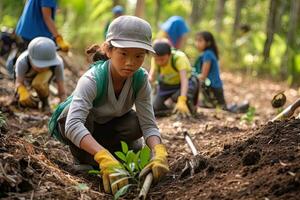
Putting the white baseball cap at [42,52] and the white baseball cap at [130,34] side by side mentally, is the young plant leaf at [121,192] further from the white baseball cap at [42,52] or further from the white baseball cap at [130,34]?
the white baseball cap at [42,52]

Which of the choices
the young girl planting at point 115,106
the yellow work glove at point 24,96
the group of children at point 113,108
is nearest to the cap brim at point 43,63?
the yellow work glove at point 24,96

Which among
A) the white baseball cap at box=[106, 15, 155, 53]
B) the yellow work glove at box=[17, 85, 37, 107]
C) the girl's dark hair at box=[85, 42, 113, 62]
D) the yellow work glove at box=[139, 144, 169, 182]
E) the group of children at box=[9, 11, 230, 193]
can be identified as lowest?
the yellow work glove at box=[17, 85, 37, 107]

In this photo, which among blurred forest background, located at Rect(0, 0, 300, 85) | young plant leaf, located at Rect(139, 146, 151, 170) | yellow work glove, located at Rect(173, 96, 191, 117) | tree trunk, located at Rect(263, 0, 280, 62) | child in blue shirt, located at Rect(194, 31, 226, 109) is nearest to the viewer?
young plant leaf, located at Rect(139, 146, 151, 170)

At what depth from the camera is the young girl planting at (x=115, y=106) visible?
3010mm

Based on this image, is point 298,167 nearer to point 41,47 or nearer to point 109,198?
point 109,198

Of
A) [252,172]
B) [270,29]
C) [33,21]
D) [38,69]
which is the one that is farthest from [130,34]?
[270,29]

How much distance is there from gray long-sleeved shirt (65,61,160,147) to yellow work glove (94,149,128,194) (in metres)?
0.21

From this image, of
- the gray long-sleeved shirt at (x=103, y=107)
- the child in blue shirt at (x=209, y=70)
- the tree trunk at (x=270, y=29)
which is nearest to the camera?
the gray long-sleeved shirt at (x=103, y=107)

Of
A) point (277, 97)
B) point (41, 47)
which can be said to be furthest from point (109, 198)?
point (41, 47)

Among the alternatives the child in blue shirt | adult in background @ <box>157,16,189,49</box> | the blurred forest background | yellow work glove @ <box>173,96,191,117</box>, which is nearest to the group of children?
yellow work glove @ <box>173,96,191,117</box>

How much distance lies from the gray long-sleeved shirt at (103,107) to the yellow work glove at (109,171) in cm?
21

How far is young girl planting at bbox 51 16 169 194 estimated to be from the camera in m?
3.01

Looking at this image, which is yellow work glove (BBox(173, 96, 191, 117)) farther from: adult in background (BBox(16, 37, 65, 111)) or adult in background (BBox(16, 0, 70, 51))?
adult in background (BBox(16, 0, 70, 51))

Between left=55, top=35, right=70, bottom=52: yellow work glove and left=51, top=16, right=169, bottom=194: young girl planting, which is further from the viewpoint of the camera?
left=55, top=35, right=70, bottom=52: yellow work glove
